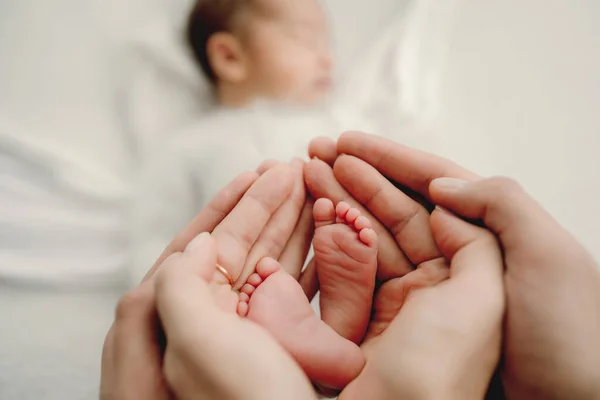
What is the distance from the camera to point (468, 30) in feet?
3.43

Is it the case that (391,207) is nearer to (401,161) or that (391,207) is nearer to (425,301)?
(401,161)

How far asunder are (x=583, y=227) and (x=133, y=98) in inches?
36.0

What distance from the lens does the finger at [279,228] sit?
59 centimetres

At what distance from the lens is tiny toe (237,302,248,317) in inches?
19.2

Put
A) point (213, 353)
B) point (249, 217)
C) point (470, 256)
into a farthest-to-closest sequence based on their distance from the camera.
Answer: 1. point (249, 217)
2. point (470, 256)
3. point (213, 353)

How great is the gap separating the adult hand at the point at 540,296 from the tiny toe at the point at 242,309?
0.26 meters

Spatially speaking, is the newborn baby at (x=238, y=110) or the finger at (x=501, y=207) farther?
the newborn baby at (x=238, y=110)

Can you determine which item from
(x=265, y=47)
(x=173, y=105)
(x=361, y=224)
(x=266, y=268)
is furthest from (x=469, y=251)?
(x=173, y=105)

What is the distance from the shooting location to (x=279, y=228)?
618mm

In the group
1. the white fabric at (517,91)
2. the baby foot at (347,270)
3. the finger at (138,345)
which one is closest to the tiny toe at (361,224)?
→ the baby foot at (347,270)

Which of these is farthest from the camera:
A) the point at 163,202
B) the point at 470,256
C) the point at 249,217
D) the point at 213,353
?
the point at 163,202

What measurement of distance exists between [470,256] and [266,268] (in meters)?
0.22

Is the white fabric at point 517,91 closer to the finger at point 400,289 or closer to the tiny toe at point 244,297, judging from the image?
the finger at point 400,289

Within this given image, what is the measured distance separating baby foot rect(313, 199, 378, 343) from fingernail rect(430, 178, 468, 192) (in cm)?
9
